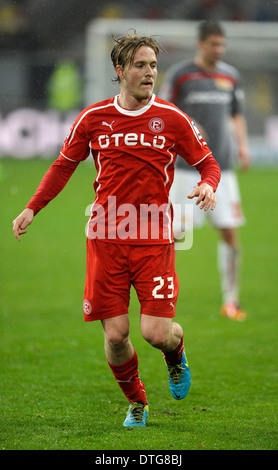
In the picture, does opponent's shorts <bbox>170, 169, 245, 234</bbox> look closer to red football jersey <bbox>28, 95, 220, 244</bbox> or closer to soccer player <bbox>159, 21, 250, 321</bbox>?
soccer player <bbox>159, 21, 250, 321</bbox>

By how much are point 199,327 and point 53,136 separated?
12033 millimetres

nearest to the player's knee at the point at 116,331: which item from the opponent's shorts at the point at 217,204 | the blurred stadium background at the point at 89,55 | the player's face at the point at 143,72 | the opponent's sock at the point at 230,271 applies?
the player's face at the point at 143,72

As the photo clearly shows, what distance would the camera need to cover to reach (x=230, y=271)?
687cm

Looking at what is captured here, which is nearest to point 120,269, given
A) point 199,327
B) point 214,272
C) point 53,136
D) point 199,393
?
point 199,393

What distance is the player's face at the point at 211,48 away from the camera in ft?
20.3

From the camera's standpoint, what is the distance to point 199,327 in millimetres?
6301

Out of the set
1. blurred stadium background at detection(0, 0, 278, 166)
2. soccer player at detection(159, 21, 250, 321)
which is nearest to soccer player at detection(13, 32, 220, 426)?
soccer player at detection(159, 21, 250, 321)

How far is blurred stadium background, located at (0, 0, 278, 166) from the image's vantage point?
63.2 feet

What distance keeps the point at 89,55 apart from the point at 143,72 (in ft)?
59.3

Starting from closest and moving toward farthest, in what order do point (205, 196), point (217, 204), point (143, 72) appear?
point (205, 196), point (143, 72), point (217, 204)

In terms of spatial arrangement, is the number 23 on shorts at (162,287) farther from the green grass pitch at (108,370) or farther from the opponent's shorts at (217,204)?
the opponent's shorts at (217,204)

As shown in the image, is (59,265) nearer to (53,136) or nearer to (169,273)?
(169,273)

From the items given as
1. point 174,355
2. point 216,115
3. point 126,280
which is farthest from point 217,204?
point 126,280

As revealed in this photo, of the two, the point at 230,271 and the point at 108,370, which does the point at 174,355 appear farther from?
the point at 230,271
